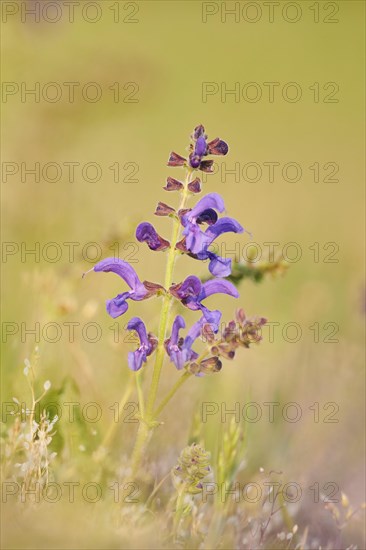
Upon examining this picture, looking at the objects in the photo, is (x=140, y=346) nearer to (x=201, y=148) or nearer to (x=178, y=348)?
(x=178, y=348)

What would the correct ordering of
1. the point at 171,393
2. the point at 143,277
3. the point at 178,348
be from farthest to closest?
the point at 143,277, the point at 178,348, the point at 171,393

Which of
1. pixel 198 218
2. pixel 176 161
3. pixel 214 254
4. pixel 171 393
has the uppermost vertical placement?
pixel 176 161

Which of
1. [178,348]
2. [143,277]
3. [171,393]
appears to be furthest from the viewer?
[143,277]

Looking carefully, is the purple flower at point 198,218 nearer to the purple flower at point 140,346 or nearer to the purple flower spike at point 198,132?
the purple flower spike at point 198,132

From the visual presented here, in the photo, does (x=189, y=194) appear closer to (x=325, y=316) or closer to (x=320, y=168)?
(x=325, y=316)

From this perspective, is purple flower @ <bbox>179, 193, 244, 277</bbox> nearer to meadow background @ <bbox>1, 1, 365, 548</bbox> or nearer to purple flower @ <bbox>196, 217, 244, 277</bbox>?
purple flower @ <bbox>196, 217, 244, 277</bbox>

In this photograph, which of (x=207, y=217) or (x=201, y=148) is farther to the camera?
(x=207, y=217)

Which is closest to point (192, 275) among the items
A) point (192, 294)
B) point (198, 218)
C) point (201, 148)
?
point (192, 294)

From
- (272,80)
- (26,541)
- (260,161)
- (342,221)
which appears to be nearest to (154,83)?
(342,221)

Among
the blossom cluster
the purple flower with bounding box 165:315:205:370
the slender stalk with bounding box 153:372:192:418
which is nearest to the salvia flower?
the blossom cluster
